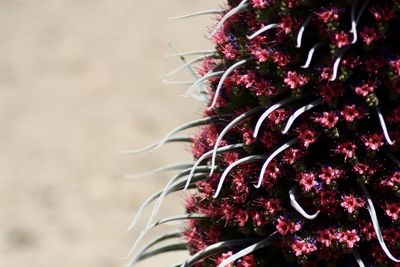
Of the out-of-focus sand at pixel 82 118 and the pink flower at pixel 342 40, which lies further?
the out-of-focus sand at pixel 82 118

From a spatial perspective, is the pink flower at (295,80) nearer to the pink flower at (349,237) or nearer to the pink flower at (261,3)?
the pink flower at (261,3)

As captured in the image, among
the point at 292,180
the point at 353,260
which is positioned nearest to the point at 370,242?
the point at 353,260

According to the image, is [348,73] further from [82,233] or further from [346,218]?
[82,233]

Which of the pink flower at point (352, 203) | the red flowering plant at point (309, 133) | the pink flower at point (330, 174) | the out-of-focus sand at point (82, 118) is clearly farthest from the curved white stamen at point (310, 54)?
the out-of-focus sand at point (82, 118)

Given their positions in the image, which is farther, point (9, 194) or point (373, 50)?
point (9, 194)

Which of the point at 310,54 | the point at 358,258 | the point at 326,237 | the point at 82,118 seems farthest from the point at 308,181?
the point at 82,118

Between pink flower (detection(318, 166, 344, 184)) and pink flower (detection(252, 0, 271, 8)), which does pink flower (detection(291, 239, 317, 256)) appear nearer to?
pink flower (detection(318, 166, 344, 184))

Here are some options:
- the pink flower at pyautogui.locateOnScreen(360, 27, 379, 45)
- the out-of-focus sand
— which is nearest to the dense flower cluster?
the pink flower at pyautogui.locateOnScreen(360, 27, 379, 45)

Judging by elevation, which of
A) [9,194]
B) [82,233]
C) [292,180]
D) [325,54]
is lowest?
[292,180]

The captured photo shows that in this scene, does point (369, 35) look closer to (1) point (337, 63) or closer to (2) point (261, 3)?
(1) point (337, 63)
